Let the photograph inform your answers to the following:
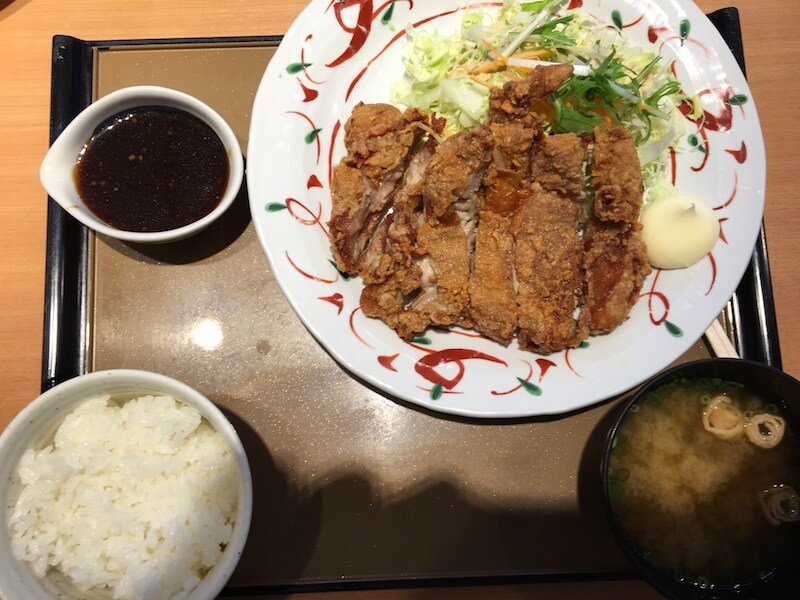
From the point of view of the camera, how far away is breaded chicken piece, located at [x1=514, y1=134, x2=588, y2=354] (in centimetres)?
186

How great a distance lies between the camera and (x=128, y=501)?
5.42 feet

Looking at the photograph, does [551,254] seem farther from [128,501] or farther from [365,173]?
[128,501]

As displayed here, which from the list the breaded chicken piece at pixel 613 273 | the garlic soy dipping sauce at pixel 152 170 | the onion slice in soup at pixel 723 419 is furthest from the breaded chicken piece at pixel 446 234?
the onion slice in soup at pixel 723 419

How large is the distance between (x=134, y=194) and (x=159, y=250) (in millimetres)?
235

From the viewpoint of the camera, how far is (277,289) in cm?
208

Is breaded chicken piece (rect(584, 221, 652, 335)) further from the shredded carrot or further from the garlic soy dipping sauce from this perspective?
the garlic soy dipping sauce

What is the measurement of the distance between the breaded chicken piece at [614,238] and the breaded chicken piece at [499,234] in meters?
0.27

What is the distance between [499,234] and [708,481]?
1.10 metres

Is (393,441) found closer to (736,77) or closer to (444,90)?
(444,90)

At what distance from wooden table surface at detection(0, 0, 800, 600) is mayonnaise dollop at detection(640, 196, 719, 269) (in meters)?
0.50

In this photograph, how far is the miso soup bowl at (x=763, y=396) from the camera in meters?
1.63

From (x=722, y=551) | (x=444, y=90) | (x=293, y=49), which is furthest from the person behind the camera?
(x=444, y=90)

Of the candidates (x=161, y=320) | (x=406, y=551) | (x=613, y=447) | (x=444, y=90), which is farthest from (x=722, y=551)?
(x=161, y=320)

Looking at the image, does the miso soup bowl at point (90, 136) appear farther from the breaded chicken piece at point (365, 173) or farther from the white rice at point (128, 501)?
the white rice at point (128, 501)
